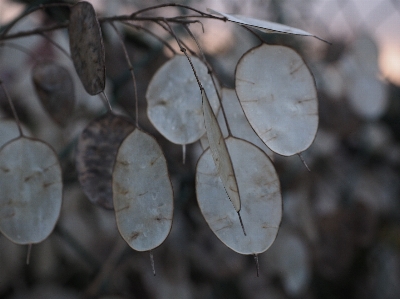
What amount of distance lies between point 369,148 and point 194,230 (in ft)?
2.66

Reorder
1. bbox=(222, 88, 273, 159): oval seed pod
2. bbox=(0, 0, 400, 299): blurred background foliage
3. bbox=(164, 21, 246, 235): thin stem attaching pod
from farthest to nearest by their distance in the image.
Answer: bbox=(0, 0, 400, 299): blurred background foliage, bbox=(222, 88, 273, 159): oval seed pod, bbox=(164, 21, 246, 235): thin stem attaching pod

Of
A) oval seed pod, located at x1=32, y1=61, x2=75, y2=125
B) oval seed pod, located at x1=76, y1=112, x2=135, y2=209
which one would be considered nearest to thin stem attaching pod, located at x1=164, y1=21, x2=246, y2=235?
oval seed pod, located at x1=76, y1=112, x2=135, y2=209

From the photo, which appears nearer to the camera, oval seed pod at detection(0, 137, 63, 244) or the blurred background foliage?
oval seed pod at detection(0, 137, 63, 244)

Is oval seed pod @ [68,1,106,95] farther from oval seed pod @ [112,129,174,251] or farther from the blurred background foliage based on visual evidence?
the blurred background foliage

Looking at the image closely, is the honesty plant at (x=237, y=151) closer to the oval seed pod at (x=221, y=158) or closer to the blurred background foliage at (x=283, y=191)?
the oval seed pod at (x=221, y=158)

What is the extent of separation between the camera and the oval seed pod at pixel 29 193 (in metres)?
0.33

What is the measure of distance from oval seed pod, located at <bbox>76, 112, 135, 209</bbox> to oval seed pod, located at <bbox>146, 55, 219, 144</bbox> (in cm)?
4

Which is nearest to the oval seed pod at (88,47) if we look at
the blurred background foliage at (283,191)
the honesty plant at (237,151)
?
the honesty plant at (237,151)

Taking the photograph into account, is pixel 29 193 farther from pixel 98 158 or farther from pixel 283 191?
pixel 283 191

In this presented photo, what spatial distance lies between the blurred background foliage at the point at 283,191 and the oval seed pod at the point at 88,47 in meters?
0.23

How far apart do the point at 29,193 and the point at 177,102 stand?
4.9 inches

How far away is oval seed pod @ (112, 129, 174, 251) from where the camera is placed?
0.93ft

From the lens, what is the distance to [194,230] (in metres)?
0.95

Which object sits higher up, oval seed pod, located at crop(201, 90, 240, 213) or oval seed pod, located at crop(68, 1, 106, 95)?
oval seed pod, located at crop(68, 1, 106, 95)
